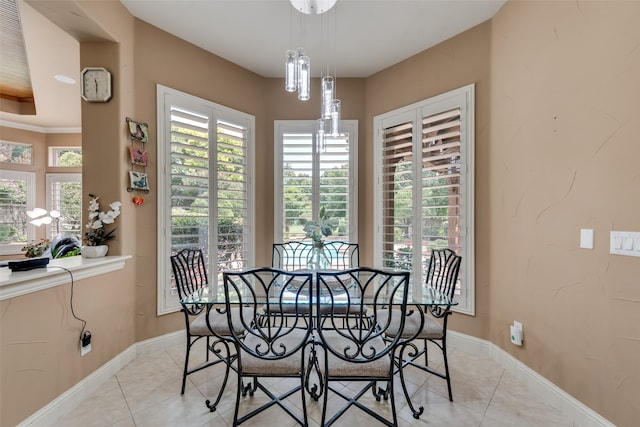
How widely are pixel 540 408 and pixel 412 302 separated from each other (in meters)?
1.13

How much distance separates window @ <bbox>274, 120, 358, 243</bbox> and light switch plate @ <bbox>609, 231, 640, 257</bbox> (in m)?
2.29

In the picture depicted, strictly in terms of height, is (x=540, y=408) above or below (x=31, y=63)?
below

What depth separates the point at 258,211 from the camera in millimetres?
3479

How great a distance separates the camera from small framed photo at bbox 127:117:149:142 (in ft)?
7.93

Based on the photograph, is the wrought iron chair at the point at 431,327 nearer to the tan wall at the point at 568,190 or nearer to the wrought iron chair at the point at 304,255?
the tan wall at the point at 568,190

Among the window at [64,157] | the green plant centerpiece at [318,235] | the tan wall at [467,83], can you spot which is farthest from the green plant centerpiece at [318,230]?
the window at [64,157]

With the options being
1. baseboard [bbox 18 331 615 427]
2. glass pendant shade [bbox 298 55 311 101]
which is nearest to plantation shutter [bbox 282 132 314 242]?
glass pendant shade [bbox 298 55 311 101]

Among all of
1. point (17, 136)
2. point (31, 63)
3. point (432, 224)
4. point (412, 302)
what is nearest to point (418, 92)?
point (432, 224)

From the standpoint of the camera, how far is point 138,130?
248 centimetres

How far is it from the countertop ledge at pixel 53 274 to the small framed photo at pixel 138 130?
105cm

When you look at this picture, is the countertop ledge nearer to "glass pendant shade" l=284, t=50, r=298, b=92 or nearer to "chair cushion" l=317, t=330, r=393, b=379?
"chair cushion" l=317, t=330, r=393, b=379

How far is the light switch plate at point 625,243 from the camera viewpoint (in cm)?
144

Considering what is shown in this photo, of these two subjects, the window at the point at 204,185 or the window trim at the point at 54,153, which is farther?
the window trim at the point at 54,153

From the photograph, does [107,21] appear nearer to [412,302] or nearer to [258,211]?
[258,211]
